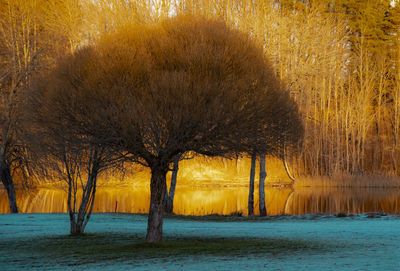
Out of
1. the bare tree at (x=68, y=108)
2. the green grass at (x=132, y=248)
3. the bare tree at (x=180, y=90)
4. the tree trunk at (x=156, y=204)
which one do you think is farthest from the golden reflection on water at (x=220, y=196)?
the bare tree at (x=180, y=90)

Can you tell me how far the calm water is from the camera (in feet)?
95.7

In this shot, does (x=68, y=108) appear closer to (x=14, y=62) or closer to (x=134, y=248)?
(x=134, y=248)

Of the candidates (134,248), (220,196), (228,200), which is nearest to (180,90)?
(134,248)

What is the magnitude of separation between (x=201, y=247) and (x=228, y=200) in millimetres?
21899

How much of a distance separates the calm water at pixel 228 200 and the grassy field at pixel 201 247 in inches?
329

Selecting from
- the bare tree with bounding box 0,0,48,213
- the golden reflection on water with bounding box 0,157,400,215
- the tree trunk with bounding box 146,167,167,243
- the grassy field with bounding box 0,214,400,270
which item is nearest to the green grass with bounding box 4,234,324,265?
the grassy field with bounding box 0,214,400,270

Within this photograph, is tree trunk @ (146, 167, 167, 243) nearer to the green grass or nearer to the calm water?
the green grass

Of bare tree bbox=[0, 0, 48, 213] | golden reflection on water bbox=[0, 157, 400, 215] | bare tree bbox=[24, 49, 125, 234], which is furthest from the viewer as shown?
golden reflection on water bbox=[0, 157, 400, 215]

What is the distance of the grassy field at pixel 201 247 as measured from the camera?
34.0 feet

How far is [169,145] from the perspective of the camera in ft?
40.0

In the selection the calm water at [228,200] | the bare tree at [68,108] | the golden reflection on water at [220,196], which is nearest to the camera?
the bare tree at [68,108]

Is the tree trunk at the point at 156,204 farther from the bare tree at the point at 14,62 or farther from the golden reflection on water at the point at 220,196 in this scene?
the bare tree at the point at 14,62

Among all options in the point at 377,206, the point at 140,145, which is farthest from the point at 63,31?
the point at 377,206

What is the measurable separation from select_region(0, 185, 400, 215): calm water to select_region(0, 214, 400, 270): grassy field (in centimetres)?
834
